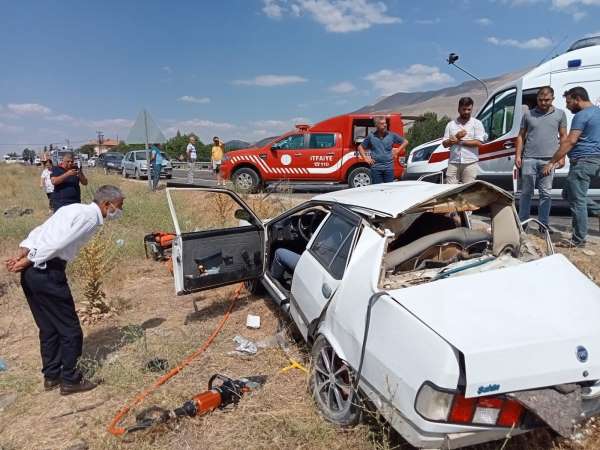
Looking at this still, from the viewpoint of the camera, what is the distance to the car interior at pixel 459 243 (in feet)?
8.61

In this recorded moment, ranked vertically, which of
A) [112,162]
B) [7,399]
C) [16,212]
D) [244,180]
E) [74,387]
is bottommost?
[7,399]

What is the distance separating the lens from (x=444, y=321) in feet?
6.23

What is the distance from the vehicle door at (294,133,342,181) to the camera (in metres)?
10.6

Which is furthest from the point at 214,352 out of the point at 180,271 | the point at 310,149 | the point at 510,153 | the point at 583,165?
the point at 310,149

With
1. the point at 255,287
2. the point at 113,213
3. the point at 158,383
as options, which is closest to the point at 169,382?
the point at 158,383

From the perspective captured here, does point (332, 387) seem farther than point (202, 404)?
No

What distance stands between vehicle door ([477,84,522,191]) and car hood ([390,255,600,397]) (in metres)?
4.94

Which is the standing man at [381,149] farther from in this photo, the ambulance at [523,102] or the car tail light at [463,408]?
the car tail light at [463,408]

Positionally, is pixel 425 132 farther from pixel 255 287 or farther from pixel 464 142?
pixel 255 287

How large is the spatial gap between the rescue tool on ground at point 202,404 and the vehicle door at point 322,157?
27.0 feet

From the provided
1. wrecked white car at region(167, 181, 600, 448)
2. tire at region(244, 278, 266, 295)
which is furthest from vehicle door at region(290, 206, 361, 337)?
tire at region(244, 278, 266, 295)

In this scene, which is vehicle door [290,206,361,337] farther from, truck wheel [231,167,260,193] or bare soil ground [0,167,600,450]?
truck wheel [231,167,260,193]

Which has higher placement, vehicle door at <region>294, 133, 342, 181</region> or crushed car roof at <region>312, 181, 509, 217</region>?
vehicle door at <region>294, 133, 342, 181</region>

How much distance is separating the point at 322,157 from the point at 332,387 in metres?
8.58
